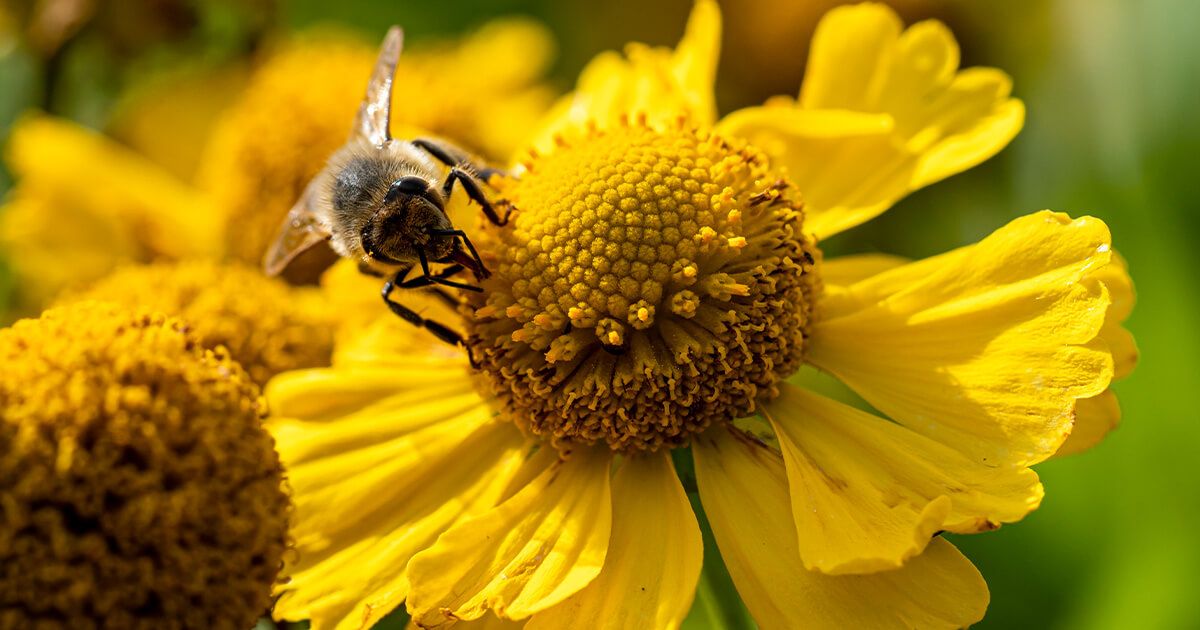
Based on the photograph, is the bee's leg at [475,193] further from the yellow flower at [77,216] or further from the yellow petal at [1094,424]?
the yellow flower at [77,216]

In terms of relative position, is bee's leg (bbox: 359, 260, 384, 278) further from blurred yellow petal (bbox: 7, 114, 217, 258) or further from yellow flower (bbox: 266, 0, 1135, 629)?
blurred yellow petal (bbox: 7, 114, 217, 258)

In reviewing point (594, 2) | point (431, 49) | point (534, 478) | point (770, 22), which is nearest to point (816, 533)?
point (534, 478)

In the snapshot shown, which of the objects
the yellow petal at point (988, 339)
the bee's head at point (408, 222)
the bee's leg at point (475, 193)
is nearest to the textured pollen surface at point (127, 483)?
the bee's head at point (408, 222)

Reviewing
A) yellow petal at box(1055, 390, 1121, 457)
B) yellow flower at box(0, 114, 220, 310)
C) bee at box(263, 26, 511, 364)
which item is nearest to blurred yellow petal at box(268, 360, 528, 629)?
bee at box(263, 26, 511, 364)

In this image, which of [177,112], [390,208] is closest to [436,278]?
[390,208]

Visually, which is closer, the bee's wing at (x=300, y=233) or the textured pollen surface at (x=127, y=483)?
the textured pollen surface at (x=127, y=483)
